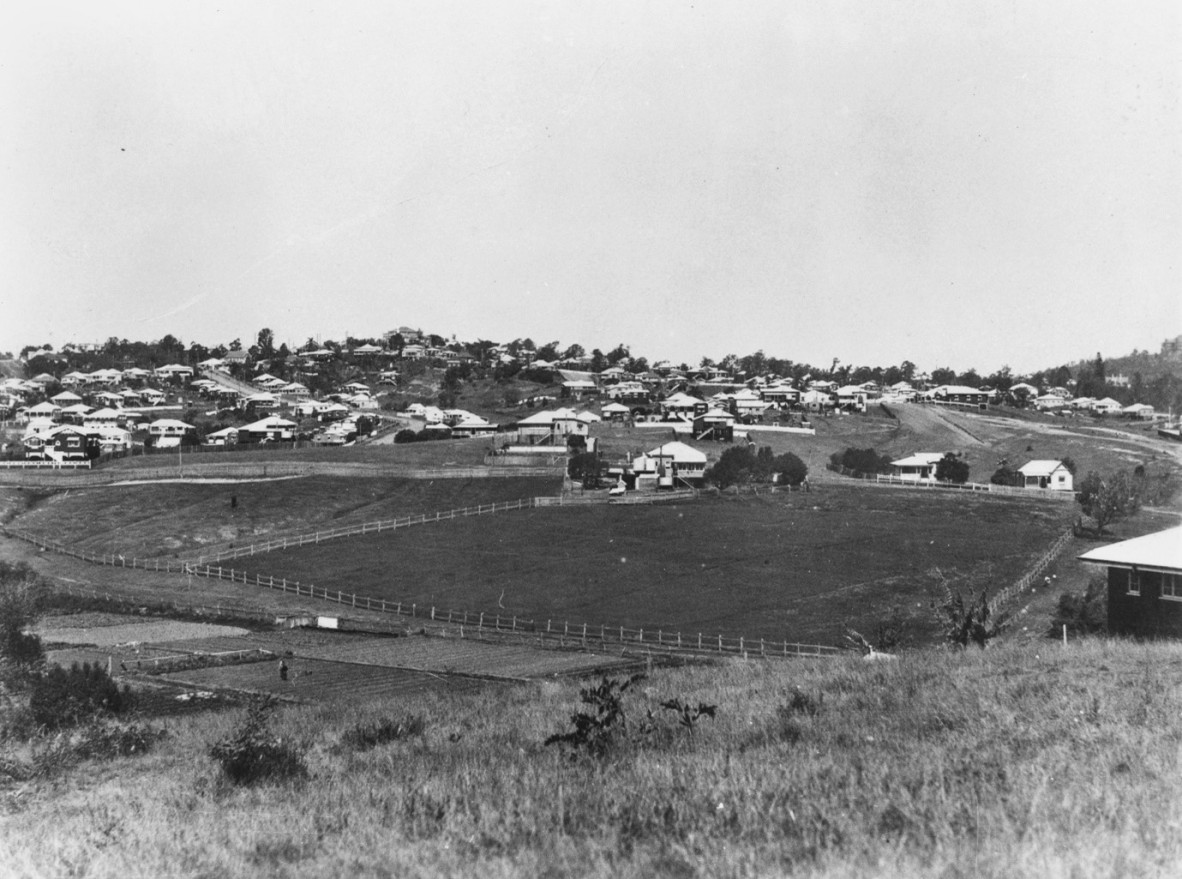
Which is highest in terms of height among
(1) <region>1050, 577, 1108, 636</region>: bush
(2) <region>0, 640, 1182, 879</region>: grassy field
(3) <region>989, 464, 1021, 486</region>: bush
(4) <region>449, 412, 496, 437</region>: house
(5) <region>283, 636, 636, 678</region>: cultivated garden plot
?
(2) <region>0, 640, 1182, 879</region>: grassy field

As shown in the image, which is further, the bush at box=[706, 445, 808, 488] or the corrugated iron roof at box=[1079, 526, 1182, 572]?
the bush at box=[706, 445, 808, 488]

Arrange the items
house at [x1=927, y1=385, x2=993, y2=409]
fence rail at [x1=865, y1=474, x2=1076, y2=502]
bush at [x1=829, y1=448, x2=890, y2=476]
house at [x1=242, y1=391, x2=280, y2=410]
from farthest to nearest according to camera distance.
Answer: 1. house at [x1=927, y1=385, x2=993, y2=409]
2. house at [x1=242, y1=391, x2=280, y2=410]
3. bush at [x1=829, y1=448, x2=890, y2=476]
4. fence rail at [x1=865, y1=474, x2=1076, y2=502]

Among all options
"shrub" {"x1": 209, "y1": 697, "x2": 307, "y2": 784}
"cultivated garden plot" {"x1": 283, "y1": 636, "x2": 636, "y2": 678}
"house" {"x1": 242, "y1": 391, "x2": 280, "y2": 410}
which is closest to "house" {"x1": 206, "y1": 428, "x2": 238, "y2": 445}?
"house" {"x1": 242, "y1": 391, "x2": 280, "y2": 410}

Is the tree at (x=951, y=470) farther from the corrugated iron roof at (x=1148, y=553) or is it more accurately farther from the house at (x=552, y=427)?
the corrugated iron roof at (x=1148, y=553)

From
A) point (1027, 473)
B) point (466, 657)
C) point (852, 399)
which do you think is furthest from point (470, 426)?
point (466, 657)

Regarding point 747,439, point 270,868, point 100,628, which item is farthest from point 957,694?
point 747,439

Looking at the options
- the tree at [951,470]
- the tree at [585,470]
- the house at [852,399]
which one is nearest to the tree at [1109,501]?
the tree at [951,470]

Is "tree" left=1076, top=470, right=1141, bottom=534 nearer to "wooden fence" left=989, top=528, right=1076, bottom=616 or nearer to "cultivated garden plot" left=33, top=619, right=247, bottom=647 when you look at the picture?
"wooden fence" left=989, top=528, right=1076, bottom=616
